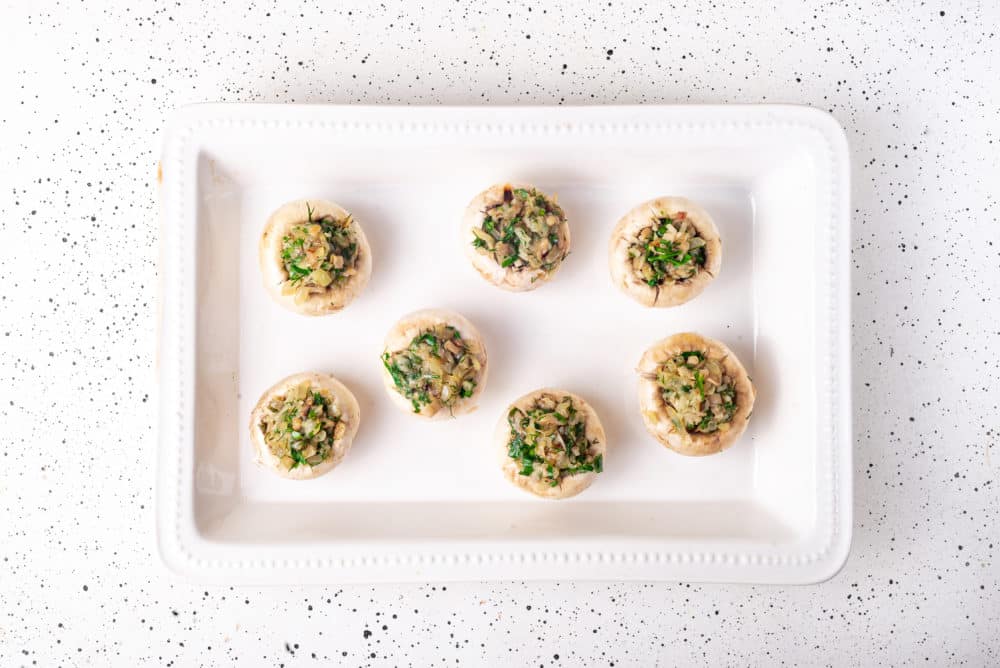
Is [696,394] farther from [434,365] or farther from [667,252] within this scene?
[434,365]

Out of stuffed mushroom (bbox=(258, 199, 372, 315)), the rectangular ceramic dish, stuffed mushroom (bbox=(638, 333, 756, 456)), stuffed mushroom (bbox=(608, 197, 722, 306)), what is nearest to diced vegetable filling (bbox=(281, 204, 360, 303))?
stuffed mushroom (bbox=(258, 199, 372, 315))

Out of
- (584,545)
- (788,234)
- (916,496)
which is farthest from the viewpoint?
(916,496)

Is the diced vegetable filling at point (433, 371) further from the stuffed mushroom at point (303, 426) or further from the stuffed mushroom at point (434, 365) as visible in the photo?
the stuffed mushroom at point (303, 426)

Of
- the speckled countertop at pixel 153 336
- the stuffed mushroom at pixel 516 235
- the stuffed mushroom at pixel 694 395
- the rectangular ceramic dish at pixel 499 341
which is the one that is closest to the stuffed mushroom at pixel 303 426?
the rectangular ceramic dish at pixel 499 341

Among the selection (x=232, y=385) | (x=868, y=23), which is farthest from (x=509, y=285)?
(x=868, y=23)

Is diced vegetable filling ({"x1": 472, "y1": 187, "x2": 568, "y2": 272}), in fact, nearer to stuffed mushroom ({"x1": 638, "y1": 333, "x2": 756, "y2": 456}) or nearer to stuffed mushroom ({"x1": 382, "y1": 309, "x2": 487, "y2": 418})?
stuffed mushroom ({"x1": 382, "y1": 309, "x2": 487, "y2": 418})

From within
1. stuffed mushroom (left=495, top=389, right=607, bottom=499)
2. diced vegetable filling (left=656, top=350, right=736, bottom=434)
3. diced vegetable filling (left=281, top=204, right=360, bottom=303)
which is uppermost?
diced vegetable filling (left=281, top=204, right=360, bottom=303)

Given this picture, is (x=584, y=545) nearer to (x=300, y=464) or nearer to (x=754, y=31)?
(x=300, y=464)

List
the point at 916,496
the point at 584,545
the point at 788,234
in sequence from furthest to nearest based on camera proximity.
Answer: the point at 916,496
the point at 788,234
the point at 584,545
